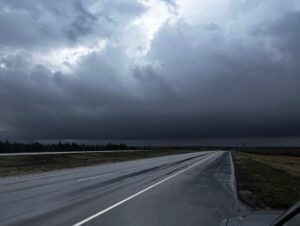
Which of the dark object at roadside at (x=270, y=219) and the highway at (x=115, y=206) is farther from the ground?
the dark object at roadside at (x=270, y=219)

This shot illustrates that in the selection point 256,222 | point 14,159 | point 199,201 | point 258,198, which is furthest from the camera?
point 14,159

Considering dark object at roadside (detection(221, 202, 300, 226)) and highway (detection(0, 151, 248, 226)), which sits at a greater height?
dark object at roadside (detection(221, 202, 300, 226))

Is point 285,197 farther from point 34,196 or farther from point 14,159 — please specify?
point 14,159

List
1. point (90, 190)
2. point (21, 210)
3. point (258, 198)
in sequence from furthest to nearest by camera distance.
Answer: point (90, 190)
point (258, 198)
point (21, 210)

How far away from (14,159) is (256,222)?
4032 cm

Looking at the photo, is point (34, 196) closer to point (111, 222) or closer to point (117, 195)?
point (117, 195)

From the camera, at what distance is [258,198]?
16.3 meters

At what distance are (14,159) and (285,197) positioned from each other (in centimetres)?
3166

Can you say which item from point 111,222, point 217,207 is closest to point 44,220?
point 111,222

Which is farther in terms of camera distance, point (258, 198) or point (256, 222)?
point (258, 198)

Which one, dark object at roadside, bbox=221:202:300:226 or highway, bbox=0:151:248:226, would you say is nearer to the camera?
dark object at roadside, bbox=221:202:300:226

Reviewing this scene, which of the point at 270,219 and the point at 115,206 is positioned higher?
the point at 270,219

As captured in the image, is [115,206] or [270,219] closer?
[270,219]

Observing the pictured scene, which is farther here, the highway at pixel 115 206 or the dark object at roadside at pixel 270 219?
the highway at pixel 115 206
